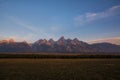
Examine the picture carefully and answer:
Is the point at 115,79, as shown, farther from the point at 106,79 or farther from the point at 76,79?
the point at 76,79

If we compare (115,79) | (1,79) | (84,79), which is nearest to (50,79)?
(84,79)

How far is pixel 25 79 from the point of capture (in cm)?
2516

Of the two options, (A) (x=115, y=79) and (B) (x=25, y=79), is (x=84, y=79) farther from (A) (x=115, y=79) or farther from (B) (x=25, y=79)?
(B) (x=25, y=79)

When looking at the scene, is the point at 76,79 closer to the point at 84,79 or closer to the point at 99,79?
the point at 84,79

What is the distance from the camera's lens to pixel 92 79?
2522 cm

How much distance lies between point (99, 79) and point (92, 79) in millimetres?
891

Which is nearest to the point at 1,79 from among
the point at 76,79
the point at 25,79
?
the point at 25,79

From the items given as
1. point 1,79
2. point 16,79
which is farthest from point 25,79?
point 1,79

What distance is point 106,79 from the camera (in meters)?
25.0

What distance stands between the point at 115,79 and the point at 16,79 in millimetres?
12664

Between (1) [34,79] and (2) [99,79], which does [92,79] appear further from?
(1) [34,79]

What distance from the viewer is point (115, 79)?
24.6 metres

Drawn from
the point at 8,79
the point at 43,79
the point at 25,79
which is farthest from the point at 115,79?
the point at 8,79

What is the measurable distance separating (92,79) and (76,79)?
210 cm
